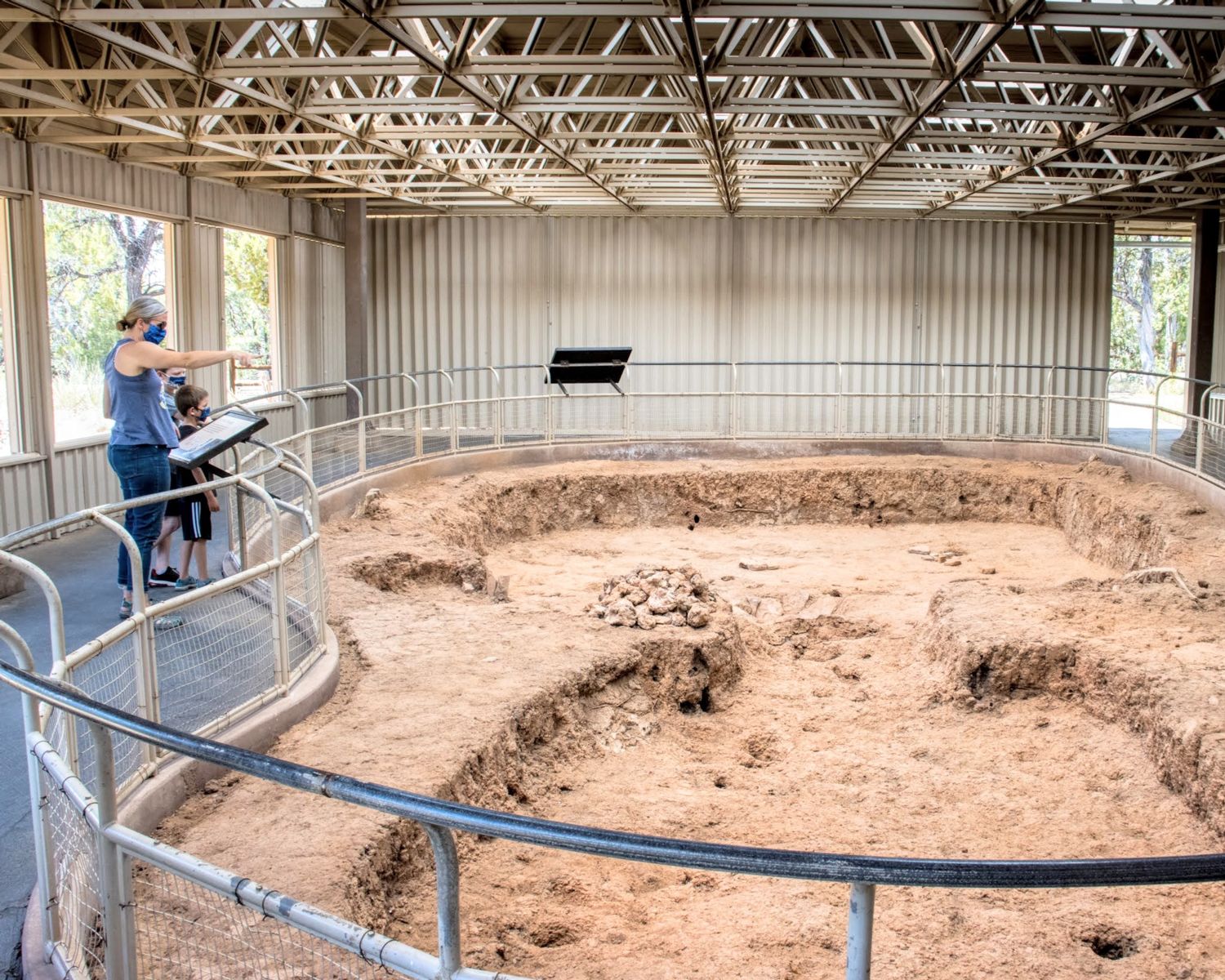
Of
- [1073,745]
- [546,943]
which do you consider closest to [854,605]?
[1073,745]

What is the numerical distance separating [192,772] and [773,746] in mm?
4849

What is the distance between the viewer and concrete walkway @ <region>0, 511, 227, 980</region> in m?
4.89

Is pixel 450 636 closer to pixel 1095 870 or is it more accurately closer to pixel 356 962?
pixel 356 962

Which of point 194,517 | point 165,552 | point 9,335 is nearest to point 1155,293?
point 9,335

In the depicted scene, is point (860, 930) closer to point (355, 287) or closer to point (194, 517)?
point (194, 517)

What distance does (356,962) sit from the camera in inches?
181

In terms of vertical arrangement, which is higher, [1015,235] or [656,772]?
[1015,235]

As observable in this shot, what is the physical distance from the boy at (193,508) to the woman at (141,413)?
15.9 inches

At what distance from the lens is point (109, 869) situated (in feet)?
11.9

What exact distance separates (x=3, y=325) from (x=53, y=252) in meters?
1.44

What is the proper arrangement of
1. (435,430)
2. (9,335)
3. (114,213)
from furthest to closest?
1. (435,430)
2. (114,213)
3. (9,335)

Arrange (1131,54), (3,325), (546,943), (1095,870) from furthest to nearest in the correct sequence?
(1131,54) → (3,325) → (546,943) → (1095,870)

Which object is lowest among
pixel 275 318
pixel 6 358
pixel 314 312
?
pixel 6 358

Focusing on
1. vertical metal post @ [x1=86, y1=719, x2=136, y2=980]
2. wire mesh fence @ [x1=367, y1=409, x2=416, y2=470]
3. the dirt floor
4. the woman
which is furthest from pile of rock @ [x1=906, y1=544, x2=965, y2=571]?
vertical metal post @ [x1=86, y1=719, x2=136, y2=980]
